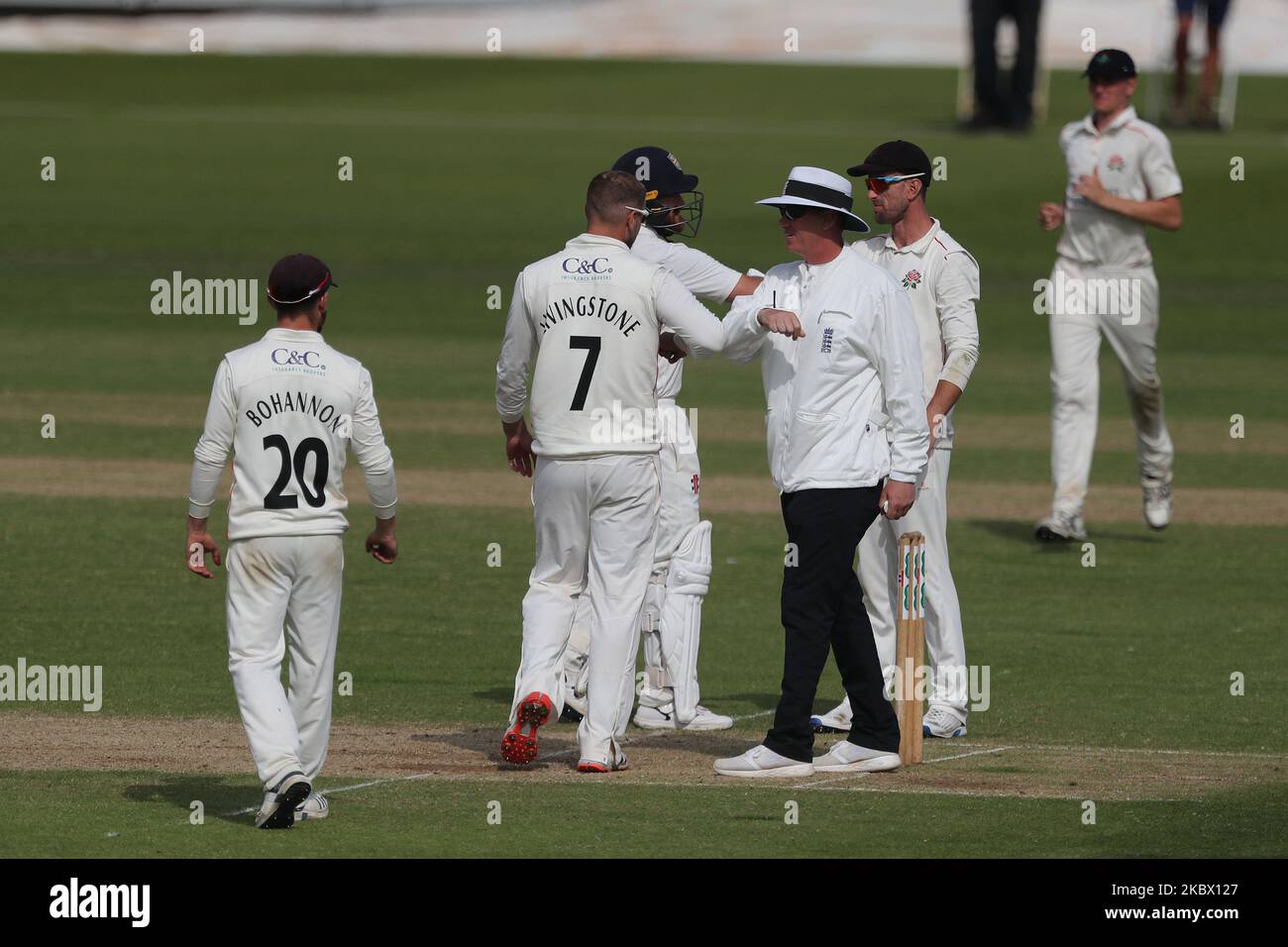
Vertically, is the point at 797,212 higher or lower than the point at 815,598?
higher

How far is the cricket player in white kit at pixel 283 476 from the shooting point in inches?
332

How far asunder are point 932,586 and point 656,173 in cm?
222

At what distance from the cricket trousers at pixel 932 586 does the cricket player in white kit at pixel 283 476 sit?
2.79m

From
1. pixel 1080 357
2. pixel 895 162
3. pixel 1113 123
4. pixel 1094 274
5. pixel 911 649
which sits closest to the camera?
pixel 911 649

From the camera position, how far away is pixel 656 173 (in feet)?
34.6

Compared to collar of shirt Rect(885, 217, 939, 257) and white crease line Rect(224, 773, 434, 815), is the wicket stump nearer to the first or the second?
collar of shirt Rect(885, 217, 939, 257)

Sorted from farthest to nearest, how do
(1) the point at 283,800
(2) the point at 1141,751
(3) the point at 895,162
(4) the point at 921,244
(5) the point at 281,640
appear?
(4) the point at 921,244, (3) the point at 895,162, (2) the point at 1141,751, (5) the point at 281,640, (1) the point at 283,800

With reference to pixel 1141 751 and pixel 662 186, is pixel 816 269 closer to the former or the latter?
pixel 662 186

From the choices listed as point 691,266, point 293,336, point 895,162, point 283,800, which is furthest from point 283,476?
point 895,162

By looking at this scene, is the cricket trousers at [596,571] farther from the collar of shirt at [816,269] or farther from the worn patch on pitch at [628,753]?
the collar of shirt at [816,269]

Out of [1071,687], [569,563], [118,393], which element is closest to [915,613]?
[569,563]

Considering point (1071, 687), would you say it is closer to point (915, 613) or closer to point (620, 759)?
point (915, 613)

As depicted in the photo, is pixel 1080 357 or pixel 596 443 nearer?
pixel 596 443

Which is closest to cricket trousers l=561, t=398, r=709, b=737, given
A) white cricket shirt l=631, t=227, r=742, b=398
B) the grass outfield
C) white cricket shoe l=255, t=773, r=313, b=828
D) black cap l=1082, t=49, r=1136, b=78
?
the grass outfield
